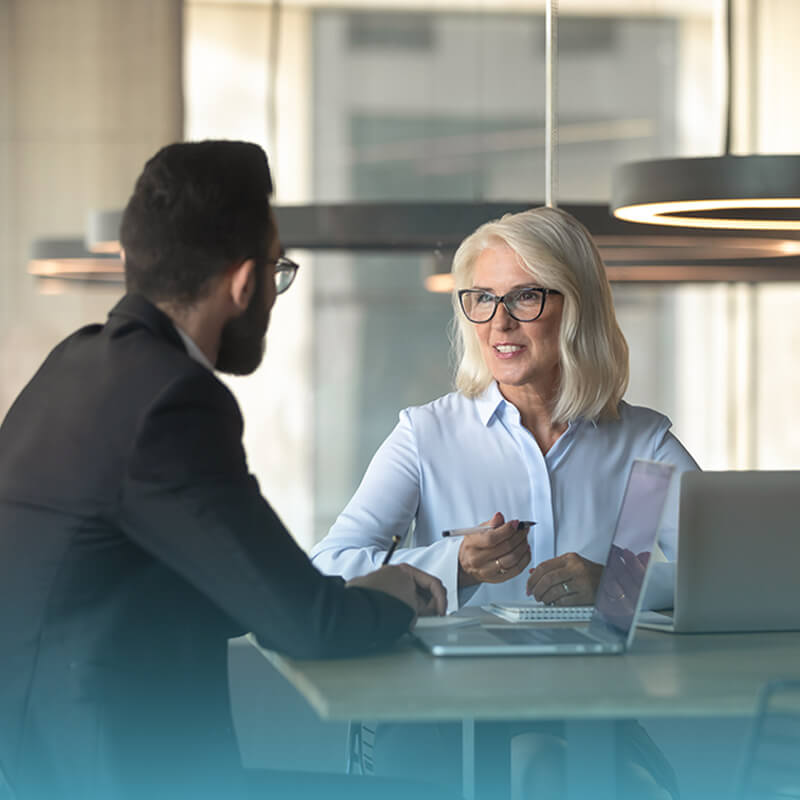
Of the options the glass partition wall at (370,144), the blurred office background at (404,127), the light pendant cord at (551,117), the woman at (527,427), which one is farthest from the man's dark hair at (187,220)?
the glass partition wall at (370,144)

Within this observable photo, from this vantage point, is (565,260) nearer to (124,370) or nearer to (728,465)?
(124,370)

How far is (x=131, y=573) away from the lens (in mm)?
1727

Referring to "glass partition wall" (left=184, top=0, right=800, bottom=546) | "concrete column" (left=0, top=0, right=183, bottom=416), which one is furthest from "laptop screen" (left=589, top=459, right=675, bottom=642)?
"glass partition wall" (left=184, top=0, right=800, bottom=546)

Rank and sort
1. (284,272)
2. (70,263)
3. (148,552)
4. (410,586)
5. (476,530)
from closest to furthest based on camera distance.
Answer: (148,552) → (410,586) → (284,272) → (476,530) → (70,263)

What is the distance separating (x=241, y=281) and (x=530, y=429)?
3.85ft

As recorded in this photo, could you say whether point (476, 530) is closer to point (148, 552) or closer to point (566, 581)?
point (566, 581)

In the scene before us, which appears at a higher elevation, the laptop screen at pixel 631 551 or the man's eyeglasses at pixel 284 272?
the man's eyeglasses at pixel 284 272

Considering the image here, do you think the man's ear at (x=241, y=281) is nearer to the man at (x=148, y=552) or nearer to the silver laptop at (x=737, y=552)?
the man at (x=148, y=552)

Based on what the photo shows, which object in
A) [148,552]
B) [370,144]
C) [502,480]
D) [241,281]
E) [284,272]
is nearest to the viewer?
[148,552]

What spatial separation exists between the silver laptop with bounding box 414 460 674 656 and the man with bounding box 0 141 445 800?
0.66 ft

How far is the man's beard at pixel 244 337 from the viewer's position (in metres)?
1.91

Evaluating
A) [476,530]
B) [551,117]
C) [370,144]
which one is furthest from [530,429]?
[370,144]

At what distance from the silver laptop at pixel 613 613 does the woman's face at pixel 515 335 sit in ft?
2.34

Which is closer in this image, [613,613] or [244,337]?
[244,337]
